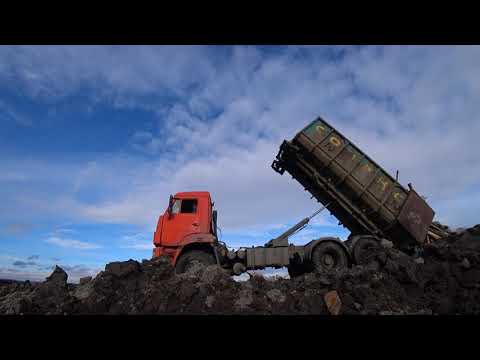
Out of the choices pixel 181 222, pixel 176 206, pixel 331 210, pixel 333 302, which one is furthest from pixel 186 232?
pixel 331 210

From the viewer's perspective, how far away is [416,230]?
888cm

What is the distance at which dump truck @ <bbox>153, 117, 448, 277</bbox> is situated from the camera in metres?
8.94

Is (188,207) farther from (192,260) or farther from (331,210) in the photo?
(331,210)

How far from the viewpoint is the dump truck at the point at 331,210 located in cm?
894

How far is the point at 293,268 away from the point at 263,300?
3.29 metres

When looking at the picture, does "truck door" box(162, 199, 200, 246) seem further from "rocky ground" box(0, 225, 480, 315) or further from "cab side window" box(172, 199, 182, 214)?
"rocky ground" box(0, 225, 480, 315)

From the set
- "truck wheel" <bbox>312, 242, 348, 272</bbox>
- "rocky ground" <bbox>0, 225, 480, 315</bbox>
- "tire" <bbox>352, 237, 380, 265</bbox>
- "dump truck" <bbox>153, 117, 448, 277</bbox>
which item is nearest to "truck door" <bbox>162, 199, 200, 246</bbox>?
"dump truck" <bbox>153, 117, 448, 277</bbox>

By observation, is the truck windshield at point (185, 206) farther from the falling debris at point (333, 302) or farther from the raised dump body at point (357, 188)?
the falling debris at point (333, 302)

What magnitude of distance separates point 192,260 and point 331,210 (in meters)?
4.82

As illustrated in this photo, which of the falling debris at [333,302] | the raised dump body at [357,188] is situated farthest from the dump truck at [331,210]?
the falling debris at [333,302]

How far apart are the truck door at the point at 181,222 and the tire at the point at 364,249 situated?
191 inches
